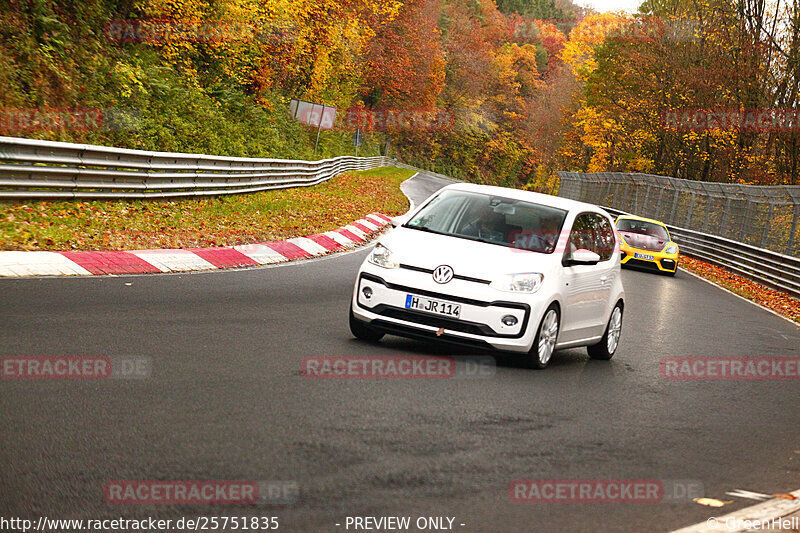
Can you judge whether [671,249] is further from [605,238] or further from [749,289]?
[605,238]

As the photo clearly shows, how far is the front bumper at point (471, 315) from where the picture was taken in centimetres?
860

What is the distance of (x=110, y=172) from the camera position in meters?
17.2

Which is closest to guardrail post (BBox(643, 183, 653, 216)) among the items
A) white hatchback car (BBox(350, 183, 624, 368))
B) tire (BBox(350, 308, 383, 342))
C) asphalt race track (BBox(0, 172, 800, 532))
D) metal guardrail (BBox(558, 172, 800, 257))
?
metal guardrail (BBox(558, 172, 800, 257))

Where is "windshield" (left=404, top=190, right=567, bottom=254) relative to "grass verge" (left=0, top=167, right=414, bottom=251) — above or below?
above

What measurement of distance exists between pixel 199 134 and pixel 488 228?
19078 millimetres

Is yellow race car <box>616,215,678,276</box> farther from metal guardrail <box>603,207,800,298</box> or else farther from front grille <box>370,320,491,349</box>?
front grille <box>370,320,491,349</box>

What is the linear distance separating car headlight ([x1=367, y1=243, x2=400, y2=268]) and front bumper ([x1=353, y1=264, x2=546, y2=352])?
0.61 ft

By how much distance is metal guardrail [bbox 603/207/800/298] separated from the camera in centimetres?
2422

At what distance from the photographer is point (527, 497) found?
511 centimetres

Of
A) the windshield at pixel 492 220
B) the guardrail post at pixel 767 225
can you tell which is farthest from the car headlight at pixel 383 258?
the guardrail post at pixel 767 225

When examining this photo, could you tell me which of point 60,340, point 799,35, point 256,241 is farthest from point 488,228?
point 799,35

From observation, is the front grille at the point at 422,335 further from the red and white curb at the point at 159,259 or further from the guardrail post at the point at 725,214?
the guardrail post at the point at 725,214

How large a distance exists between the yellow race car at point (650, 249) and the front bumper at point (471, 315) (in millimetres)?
17668

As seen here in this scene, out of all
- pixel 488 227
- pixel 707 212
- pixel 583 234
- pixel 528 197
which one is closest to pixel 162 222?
pixel 528 197
